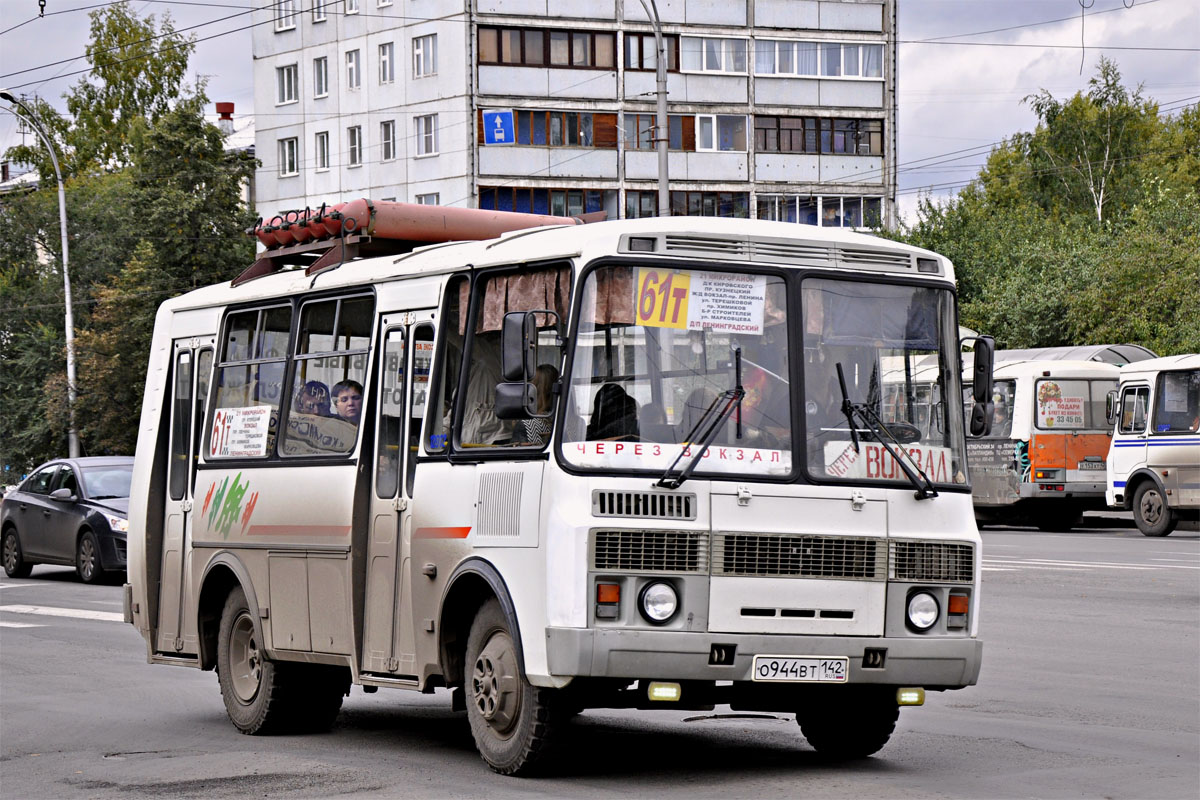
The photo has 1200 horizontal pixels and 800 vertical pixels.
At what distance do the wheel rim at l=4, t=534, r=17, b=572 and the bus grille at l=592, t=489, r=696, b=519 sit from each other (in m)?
19.7

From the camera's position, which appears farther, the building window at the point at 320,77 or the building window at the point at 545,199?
the building window at the point at 320,77

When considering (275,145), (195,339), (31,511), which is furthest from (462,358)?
(275,145)

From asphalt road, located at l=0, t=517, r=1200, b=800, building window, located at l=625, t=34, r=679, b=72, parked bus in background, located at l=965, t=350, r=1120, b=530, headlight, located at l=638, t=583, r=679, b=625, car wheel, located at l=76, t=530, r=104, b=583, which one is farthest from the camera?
building window, located at l=625, t=34, r=679, b=72

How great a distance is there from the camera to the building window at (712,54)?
230 feet

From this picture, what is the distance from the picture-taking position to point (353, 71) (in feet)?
232

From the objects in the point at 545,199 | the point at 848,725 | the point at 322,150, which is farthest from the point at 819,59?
the point at 848,725

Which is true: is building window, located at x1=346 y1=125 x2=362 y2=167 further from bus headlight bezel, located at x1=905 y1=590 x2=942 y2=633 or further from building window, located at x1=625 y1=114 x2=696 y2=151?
bus headlight bezel, located at x1=905 y1=590 x2=942 y2=633

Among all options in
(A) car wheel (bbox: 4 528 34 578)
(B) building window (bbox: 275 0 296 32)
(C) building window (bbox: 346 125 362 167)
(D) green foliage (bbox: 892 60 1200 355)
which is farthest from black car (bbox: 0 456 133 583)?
(B) building window (bbox: 275 0 296 32)

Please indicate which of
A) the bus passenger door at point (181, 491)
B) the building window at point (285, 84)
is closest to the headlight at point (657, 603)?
the bus passenger door at point (181, 491)

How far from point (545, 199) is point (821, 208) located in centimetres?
1188

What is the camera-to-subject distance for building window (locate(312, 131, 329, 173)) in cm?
7212

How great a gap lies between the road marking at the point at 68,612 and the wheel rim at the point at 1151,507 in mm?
18704

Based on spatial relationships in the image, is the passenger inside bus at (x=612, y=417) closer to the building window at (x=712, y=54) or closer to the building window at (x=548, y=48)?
the building window at (x=548, y=48)

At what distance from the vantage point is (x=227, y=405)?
1183 cm
